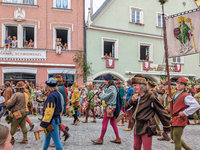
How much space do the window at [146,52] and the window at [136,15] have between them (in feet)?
7.16

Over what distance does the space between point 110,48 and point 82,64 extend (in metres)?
3.33

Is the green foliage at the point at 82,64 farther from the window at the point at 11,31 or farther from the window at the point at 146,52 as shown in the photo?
the window at the point at 146,52

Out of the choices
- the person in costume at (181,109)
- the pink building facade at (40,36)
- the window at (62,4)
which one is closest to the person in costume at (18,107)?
the person in costume at (181,109)

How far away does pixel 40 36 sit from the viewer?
1706 centimetres

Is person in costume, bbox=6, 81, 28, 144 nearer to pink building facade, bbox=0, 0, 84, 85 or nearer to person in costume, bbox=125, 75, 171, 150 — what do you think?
person in costume, bbox=125, 75, 171, 150

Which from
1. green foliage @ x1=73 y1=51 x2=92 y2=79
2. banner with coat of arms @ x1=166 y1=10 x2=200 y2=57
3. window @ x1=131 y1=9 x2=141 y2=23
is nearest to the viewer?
banner with coat of arms @ x1=166 y1=10 x2=200 y2=57

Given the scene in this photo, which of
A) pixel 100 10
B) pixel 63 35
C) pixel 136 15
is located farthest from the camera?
pixel 136 15

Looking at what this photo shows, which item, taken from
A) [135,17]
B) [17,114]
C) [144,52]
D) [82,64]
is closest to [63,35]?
[82,64]

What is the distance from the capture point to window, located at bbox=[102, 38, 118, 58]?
19.1 m

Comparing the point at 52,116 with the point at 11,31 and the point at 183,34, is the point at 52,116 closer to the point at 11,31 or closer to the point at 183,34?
the point at 183,34

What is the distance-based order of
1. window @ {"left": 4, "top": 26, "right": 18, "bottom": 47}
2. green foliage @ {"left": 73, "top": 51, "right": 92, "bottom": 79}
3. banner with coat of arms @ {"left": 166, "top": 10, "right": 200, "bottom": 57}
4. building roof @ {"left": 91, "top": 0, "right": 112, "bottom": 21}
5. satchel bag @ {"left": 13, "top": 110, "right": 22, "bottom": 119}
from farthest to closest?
building roof @ {"left": 91, "top": 0, "right": 112, "bottom": 21} < green foliage @ {"left": 73, "top": 51, "right": 92, "bottom": 79} < window @ {"left": 4, "top": 26, "right": 18, "bottom": 47} < satchel bag @ {"left": 13, "top": 110, "right": 22, "bottom": 119} < banner with coat of arms @ {"left": 166, "top": 10, "right": 200, "bottom": 57}

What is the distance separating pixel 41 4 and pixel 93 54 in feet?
18.0

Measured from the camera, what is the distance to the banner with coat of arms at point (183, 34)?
567 cm

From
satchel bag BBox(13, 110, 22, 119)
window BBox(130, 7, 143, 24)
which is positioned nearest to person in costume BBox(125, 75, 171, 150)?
satchel bag BBox(13, 110, 22, 119)
